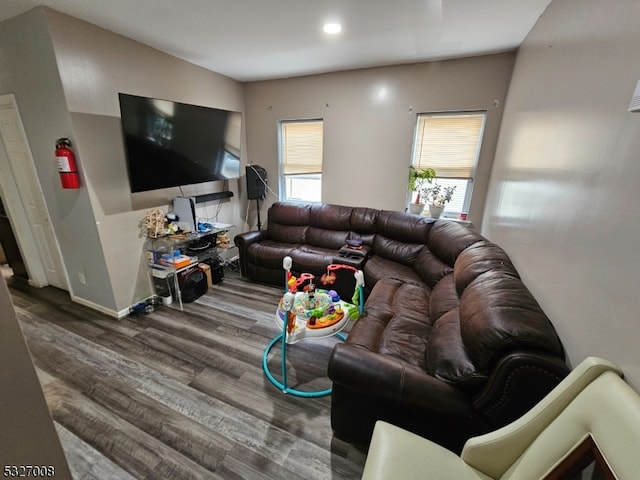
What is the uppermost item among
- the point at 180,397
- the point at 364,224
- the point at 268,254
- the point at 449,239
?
the point at 449,239

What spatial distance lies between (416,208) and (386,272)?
1030 mm

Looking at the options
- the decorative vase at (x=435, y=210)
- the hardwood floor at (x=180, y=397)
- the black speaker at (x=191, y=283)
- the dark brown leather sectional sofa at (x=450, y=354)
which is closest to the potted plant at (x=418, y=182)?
the decorative vase at (x=435, y=210)

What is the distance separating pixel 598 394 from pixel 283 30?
302cm

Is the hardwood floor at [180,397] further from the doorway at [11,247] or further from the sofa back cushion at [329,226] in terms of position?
the sofa back cushion at [329,226]

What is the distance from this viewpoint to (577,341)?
110 centimetres

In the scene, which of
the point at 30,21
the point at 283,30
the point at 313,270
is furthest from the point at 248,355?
the point at 30,21

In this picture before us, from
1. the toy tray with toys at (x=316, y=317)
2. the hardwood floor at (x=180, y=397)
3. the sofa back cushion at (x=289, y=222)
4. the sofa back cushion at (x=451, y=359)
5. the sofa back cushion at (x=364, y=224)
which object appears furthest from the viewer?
the sofa back cushion at (x=289, y=222)

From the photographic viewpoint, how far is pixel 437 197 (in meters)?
3.35

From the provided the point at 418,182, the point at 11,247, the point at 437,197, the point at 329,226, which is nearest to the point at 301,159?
the point at 329,226

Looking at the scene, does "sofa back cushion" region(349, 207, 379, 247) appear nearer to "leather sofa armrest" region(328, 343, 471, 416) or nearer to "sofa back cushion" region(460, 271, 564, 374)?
"sofa back cushion" region(460, 271, 564, 374)

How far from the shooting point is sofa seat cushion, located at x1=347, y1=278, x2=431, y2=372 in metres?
1.74

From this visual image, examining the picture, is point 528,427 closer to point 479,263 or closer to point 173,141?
point 479,263

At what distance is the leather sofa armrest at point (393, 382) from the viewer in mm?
1252

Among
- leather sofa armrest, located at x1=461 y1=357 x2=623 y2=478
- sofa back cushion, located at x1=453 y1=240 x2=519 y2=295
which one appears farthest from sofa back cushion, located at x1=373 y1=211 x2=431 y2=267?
leather sofa armrest, located at x1=461 y1=357 x2=623 y2=478
